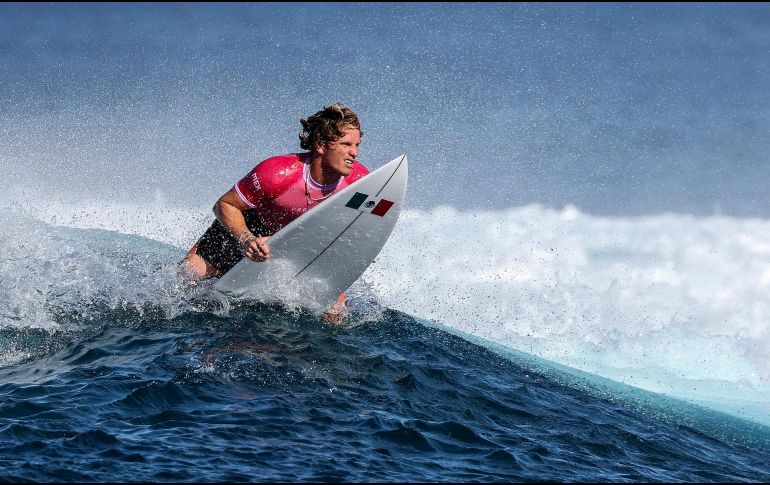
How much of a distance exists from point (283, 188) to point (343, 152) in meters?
0.87

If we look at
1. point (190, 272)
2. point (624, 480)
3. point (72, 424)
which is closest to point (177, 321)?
point (190, 272)

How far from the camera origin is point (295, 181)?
806 cm

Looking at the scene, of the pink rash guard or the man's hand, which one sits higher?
the pink rash guard

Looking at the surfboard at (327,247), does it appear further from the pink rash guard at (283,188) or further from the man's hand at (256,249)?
the man's hand at (256,249)

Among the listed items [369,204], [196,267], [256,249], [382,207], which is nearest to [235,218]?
[256,249]

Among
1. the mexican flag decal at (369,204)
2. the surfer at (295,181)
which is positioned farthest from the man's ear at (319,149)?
the mexican flag decal at (369,204)

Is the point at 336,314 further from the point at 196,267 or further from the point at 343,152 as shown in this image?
the point at 343,152

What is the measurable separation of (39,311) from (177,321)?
1.71 metres

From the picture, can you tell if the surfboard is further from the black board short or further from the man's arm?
the man's arm

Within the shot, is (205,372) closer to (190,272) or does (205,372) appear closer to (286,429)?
(286,429)

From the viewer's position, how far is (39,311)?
813 centimetres

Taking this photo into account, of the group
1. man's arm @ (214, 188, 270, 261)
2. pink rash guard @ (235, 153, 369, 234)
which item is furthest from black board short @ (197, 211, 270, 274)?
man's arm @ (214, 188, 270, 261)

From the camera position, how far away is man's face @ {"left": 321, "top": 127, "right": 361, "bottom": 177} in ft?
25.9

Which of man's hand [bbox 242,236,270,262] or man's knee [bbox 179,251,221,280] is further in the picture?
man's knee [bbox 179,251,221,280]
